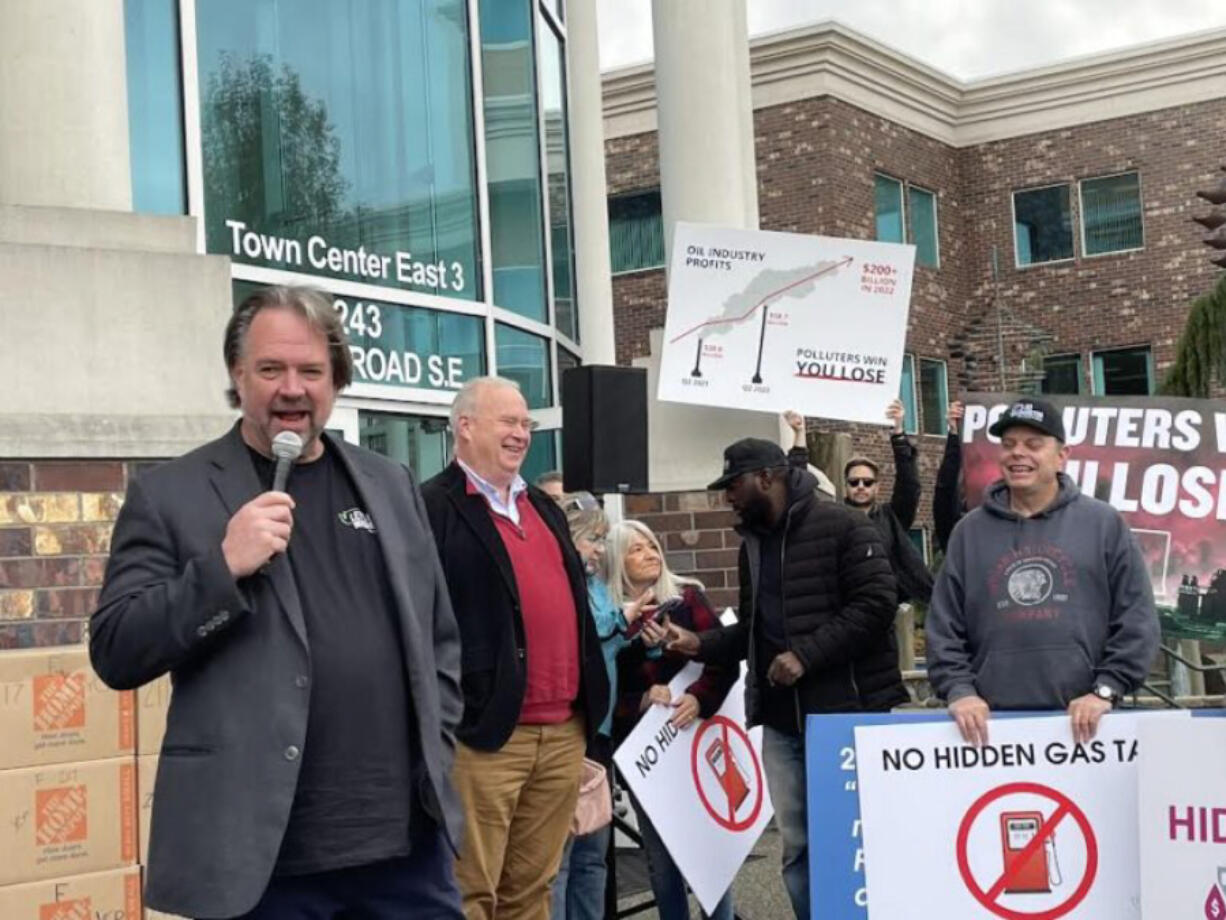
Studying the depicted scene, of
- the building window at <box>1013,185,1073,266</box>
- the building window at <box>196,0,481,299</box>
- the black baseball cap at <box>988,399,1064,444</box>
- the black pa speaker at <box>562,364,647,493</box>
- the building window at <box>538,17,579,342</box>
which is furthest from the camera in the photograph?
the building window at <box>1013,185,1073,266</box>

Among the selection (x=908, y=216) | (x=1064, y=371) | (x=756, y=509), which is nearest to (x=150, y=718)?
(x=756, y=509)

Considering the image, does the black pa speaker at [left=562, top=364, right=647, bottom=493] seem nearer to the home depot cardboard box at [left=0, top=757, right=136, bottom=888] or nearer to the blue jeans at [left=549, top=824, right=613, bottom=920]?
the blue jeans at [left=549, top=824, right=613, bottom=920]

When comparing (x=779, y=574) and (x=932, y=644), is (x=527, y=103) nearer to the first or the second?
(x=779, y=574)

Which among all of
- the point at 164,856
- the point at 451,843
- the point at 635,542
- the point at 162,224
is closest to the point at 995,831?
the point at 635,542

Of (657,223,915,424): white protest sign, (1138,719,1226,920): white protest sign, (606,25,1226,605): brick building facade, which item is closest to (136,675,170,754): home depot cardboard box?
(1138,719,1226,920): white protest sign

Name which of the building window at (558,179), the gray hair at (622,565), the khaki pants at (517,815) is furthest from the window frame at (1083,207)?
the khaki pants at (517,815)

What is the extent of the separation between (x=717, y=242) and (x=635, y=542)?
110 inches

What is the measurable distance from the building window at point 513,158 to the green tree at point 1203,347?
9361 mm

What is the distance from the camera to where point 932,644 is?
562cm

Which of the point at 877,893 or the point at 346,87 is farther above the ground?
the point at 346,87

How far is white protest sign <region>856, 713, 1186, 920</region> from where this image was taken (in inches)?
210

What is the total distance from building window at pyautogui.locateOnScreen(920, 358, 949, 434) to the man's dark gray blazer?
994 inches

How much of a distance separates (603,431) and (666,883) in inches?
100

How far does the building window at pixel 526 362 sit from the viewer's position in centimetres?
1218
